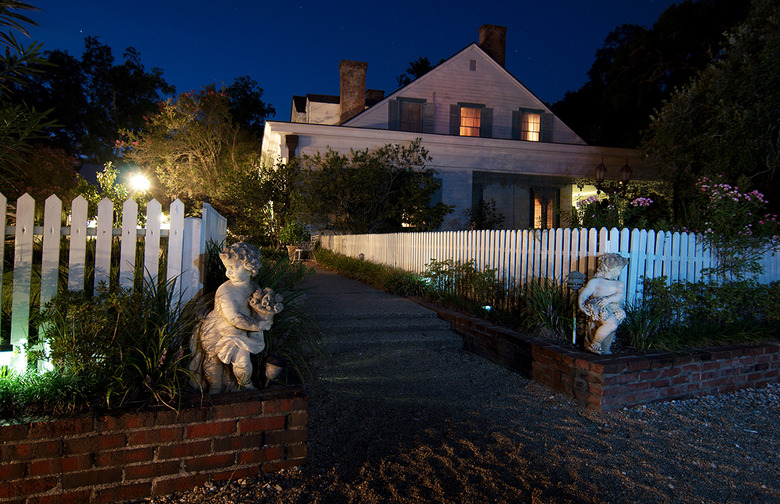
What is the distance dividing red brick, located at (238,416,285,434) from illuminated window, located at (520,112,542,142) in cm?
1842

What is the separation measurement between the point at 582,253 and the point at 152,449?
4.29 metres

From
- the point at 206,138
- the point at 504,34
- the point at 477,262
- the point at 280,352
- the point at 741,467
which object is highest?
the point at 504,34

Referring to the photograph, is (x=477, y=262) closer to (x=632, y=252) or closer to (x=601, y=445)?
(x=632, y=252)

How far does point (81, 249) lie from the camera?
322 cm

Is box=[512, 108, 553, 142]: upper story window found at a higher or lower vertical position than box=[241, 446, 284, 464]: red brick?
higher

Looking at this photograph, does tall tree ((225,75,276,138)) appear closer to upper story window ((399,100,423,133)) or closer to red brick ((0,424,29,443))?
upper story window ((399,100,423,133))

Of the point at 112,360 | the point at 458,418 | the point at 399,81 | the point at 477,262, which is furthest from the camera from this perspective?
the point at 399,81

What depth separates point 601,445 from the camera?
10.7 feet

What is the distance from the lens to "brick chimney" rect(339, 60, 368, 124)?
1936 cm

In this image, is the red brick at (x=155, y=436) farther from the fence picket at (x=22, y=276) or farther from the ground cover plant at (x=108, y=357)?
the fence picket at (x=22, y=276)

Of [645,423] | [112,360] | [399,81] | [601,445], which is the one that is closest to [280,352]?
[112,360]

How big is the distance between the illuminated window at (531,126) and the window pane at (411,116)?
4.42 meters

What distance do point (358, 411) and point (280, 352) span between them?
812 millimetres

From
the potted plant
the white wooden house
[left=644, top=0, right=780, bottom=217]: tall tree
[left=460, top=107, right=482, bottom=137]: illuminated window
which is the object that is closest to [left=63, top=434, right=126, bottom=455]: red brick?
[left=644, top=0, right=780, bottom=217]: tall tree
